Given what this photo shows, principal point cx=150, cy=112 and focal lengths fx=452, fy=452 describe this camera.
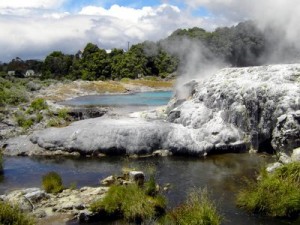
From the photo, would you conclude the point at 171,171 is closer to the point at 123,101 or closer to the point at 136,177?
the point at 136,177

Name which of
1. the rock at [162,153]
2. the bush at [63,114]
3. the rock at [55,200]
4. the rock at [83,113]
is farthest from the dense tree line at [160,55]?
the rock at [55,200]

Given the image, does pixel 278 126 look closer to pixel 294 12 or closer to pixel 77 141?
pixel 77 141

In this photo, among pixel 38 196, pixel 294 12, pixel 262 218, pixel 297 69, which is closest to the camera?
pixel 262 218

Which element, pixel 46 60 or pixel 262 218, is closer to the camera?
pixel 262 218

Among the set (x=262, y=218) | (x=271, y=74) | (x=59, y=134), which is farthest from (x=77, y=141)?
(x=262, y=218)

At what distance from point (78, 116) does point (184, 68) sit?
47.5 feet

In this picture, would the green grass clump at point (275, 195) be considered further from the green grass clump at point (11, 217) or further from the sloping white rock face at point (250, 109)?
the sloping white rock face at point (250, 109)

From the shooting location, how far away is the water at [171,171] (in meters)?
20.9

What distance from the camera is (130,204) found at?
682 inches

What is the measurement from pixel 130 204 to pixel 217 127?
48.3ft

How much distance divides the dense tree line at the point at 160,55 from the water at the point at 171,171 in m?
22.8

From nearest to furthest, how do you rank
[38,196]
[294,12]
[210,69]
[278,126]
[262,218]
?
[262,218], [38,196], [278,126], [294,12], [210,69]

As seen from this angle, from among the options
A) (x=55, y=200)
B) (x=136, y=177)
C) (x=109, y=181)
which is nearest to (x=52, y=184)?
(x=55, y=200)

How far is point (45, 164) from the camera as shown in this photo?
2839 centimetres
